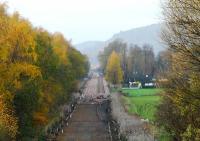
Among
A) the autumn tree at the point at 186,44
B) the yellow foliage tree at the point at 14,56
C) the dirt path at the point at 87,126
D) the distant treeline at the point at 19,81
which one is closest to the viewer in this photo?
the autumn tree at the point at 186,44

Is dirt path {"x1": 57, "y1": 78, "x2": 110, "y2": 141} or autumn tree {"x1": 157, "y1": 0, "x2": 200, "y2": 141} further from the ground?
autumn tree {"x1": 157, "y1": 0, "x2": 200, "y2": 141}

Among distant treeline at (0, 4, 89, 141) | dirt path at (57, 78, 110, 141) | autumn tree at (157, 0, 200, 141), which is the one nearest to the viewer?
autumn tree at (157, 0, 200, 141)

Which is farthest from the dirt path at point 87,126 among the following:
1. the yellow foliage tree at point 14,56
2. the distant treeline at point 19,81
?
the yellow foliage tree at point 14,56

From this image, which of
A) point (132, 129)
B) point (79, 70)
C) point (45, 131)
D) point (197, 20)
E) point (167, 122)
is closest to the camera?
point (197, 20)

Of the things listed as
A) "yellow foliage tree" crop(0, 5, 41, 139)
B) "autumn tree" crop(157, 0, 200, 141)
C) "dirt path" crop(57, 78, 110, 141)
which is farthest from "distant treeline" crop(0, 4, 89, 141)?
"autumn tree" crop(157, 0, 200, 141)

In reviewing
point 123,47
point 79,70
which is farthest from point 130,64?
point 79,70

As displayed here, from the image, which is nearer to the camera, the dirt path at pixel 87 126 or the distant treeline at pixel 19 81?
the distant treeline at pixel 19 81

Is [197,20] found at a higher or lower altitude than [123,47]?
lower

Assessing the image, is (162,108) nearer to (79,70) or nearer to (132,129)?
(132,129)

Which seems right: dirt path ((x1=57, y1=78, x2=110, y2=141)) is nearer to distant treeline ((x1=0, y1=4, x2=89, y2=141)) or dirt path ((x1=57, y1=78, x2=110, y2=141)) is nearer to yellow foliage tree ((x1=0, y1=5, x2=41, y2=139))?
distant treeline ((x1=0, y1=4, x2=89, y2=141))

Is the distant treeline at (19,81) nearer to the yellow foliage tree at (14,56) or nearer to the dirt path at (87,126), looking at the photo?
the yellow foliage tree at (14,56)

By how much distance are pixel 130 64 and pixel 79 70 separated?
46313 millimetres

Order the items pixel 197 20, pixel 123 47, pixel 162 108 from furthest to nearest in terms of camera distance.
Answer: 1. pixel 123 47
2. pixel 162 108
3. pixel 197 20

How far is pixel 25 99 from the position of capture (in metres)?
36.9
